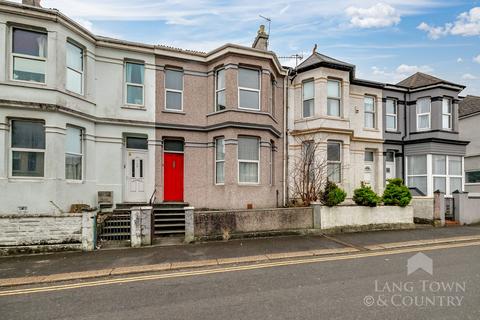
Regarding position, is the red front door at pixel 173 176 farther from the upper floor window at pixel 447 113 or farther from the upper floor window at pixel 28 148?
the upper floor window at pixel 447 113

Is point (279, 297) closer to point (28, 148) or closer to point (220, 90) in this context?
point (28, 148)

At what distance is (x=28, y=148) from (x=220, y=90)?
314 inches

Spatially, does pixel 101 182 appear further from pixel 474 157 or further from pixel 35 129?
pixel 474 157

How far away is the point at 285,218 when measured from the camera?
35.2 feet

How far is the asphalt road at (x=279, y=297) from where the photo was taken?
4.39m

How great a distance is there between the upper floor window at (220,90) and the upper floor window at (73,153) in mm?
6063

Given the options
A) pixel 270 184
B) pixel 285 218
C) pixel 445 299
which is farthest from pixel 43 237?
pixel 445 299

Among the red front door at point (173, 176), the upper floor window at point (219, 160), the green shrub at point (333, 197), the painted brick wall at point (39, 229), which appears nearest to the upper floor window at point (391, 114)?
the green shrub at point (333, 197)

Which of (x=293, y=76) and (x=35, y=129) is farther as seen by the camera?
(x=293, y=76)

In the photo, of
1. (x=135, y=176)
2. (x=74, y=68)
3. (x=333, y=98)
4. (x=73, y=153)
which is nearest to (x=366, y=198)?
(x=333, y=98)

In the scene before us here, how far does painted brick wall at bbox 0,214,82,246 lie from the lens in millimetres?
8266

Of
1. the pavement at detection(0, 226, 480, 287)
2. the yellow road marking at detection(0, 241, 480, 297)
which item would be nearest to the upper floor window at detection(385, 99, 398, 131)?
the pavement at detection(0, 226, 480, 287)

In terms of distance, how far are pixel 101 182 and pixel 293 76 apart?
10975 mm

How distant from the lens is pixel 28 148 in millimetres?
9930
